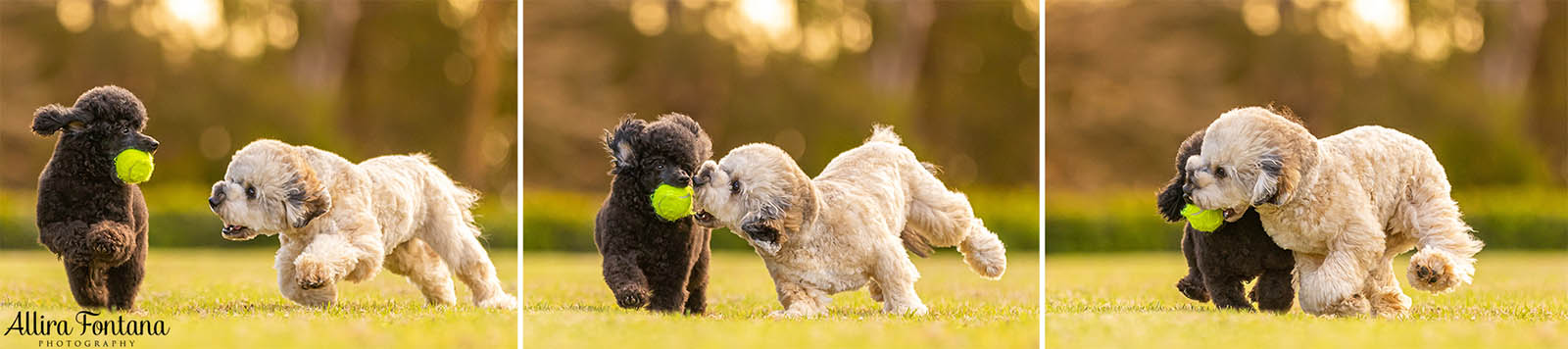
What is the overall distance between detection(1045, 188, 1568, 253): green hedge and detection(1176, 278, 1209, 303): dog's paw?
26.1 ft

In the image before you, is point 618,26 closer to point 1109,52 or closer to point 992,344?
point 1109,52

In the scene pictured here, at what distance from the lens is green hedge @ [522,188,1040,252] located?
13.5 m

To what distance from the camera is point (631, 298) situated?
5.64m

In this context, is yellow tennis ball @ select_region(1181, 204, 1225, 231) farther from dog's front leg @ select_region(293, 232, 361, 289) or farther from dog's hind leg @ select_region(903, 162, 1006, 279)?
dog's front leg @ select_region(293, 232, 361, 289)

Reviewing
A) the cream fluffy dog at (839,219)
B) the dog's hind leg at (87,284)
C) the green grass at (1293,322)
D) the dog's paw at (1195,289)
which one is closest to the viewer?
the green grass at (1293,322)

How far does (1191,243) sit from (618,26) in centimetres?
1049

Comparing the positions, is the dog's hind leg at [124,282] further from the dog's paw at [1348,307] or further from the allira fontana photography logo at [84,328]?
the dog's paw at [1348,307]

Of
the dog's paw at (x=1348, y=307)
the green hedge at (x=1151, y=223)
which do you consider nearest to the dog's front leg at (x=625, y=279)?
the dog's paw at (x=1348, y=307)

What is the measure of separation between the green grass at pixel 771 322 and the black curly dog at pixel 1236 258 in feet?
2.78

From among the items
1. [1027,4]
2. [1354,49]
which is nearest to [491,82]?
[1027,4]

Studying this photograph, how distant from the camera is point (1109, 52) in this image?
776 inches

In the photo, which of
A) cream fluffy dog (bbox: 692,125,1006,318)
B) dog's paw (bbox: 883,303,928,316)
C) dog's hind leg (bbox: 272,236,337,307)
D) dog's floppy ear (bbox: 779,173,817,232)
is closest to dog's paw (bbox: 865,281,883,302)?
cream fluffy dog (bbox: 692,125,1006,318)

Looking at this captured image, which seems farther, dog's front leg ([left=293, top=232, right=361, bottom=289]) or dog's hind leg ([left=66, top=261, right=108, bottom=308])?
dog's hind leg ([left=66, top=261, right=108, bottom=308])

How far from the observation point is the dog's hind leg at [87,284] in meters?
6.07
